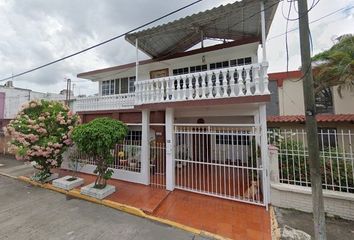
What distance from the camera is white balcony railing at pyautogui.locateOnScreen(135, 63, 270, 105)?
5.50 m

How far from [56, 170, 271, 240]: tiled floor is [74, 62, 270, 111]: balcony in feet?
11.1

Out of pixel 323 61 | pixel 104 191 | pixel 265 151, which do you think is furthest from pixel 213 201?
pixel 323 61

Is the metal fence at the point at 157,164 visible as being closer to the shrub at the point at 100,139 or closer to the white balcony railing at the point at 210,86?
the shrub at the point at 100,139

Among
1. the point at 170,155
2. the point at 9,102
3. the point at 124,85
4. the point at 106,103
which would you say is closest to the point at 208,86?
the point at 170,155

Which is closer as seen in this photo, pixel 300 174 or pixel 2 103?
pixel 300 174

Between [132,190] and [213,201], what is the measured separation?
305 centimetres

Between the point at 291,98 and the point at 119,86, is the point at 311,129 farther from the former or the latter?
the point at 119,86

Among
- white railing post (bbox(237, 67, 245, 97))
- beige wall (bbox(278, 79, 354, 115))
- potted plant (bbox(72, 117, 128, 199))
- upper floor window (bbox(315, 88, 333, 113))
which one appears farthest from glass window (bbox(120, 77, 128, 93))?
upper floor window (bbox(315, 88, 333, 113))

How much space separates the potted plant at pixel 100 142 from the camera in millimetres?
6066

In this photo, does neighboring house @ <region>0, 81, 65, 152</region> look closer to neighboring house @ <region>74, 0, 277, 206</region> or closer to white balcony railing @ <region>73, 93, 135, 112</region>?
white balcony railing @ <region>73, 93, 135, 112</region>

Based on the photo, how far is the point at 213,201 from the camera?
5953mm

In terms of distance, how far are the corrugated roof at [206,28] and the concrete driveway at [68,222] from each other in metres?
6.63

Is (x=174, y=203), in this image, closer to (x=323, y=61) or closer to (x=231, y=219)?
(x=231, y=219)

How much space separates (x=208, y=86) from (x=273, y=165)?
318 centimetres
